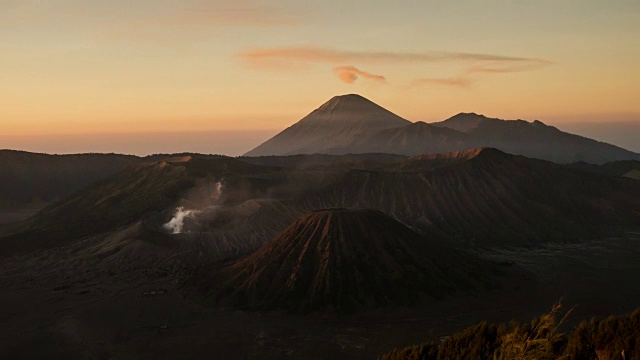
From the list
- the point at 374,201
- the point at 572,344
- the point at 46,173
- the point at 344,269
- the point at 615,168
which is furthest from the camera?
the point at 46,173

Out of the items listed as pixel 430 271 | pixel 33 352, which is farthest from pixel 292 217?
pixel 33 352

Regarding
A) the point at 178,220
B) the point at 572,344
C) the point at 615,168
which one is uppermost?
the point at 615,168

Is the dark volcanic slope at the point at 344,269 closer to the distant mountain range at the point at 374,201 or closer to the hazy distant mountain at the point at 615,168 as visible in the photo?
the distant mountain range at the point at 374,201

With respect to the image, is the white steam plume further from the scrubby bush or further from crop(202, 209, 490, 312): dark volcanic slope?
the scrubby bush

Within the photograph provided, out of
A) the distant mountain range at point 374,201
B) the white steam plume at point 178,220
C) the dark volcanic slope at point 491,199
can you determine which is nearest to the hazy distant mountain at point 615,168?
the distant mountain range at point 374,201

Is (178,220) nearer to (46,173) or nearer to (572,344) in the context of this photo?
(572,344)

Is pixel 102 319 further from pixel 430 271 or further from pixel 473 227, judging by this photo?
pixel 473 227

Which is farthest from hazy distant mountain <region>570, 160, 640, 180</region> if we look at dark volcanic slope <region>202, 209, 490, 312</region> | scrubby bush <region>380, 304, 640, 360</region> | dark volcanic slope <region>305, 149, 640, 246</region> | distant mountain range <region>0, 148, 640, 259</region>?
scrubby bush <region>380, 304, 640, 360</region>

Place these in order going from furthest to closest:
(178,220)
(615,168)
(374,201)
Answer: (615,168), (374,201), (178,220)

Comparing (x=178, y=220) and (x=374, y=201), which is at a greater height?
(x=374, y=201)

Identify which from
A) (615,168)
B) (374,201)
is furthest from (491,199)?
(615,168)
